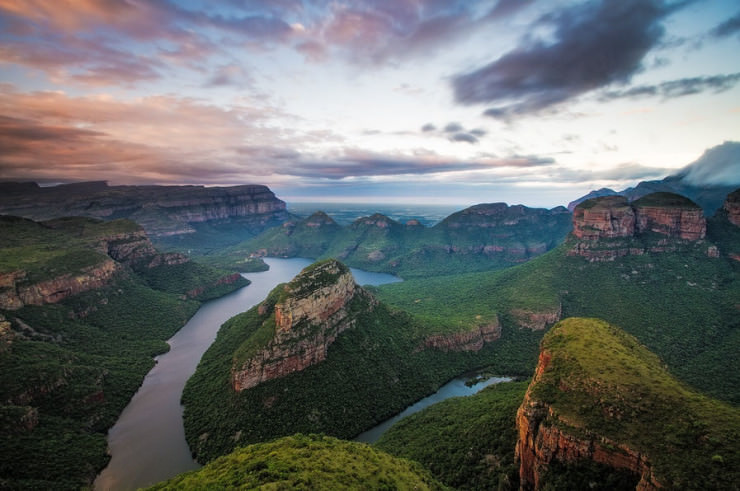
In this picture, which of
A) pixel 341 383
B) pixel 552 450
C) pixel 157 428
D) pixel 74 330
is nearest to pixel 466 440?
pixel 552 450

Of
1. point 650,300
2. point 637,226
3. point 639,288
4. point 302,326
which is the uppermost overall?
point 637,226

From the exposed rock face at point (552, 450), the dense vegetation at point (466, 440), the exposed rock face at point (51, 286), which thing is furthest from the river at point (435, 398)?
the exposed rock face at point (51, 286)

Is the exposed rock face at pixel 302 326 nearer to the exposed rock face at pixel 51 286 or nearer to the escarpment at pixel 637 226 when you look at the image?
the exposed rock face at pixel 51 286

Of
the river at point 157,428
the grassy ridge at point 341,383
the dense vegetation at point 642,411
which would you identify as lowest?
the river at point 157,428

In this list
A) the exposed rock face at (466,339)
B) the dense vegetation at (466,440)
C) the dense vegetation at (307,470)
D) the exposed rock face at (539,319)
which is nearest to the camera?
the dense vegetation at (307,470)

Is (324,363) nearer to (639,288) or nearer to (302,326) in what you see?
(302,326)

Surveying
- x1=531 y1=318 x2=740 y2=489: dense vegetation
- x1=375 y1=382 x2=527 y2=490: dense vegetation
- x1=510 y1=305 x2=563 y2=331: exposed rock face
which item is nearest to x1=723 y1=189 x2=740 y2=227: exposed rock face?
x1=510 y1=305 x2=563 y2=331: exposed rock face
